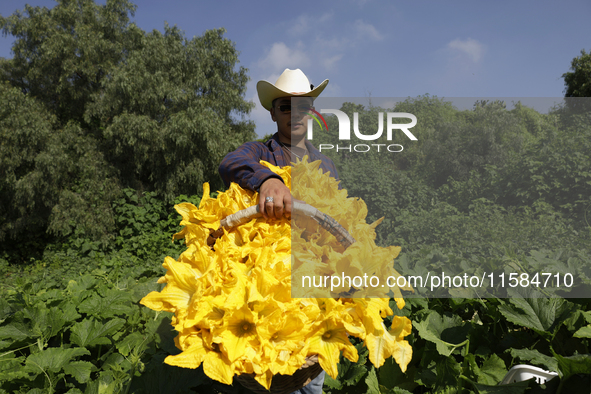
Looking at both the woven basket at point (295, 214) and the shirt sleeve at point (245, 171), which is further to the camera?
the shirt sleeve at point (245, 171)

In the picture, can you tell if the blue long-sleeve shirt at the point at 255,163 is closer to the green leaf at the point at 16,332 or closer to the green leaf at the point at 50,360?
the green leaf at the point at 50,360

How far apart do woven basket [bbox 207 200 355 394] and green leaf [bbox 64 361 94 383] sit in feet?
3.03

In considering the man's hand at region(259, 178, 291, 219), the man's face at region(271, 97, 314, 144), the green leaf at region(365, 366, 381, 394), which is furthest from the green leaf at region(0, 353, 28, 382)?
the man's face at region(271, 97, 314, 144)

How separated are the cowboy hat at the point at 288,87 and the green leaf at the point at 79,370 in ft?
5.34

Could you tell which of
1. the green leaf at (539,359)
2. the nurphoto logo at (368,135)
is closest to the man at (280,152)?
the nurphoto logo at (368,135)

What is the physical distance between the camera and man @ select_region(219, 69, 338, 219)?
1.10 meters

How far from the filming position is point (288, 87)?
1798 mm

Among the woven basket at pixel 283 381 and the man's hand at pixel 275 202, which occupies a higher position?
the man's hand at pixel 275 202

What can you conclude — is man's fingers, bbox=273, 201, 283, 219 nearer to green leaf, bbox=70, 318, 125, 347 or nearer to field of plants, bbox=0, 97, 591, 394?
field of plants, bbox=0, 97, 591, 394

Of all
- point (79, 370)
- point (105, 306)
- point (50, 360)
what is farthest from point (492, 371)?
point (105, 306)

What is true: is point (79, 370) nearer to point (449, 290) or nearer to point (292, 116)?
point (292, 116)

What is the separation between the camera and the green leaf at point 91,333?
1722 millimetres

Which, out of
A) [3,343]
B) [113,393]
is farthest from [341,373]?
[3,343]

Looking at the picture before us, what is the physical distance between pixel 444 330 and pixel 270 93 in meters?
1.45
